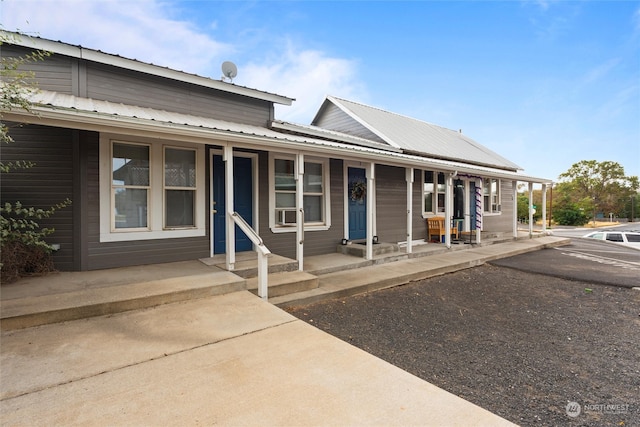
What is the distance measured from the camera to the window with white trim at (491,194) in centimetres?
1293

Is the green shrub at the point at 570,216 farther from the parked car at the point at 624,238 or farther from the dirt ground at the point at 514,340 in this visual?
the dirt ground at the point at 514,340

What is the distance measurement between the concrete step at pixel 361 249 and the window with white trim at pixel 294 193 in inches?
29.9

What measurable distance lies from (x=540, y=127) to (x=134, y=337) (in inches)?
1338

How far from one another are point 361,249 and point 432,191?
4.68 m

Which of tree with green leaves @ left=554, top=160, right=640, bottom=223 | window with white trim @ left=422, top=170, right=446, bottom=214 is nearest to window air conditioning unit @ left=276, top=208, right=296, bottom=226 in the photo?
window with white trim @ left=422, top=170, right=446, bottom=214

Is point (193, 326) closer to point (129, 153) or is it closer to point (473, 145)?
point (129, 153)

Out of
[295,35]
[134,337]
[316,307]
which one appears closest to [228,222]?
[316,307]

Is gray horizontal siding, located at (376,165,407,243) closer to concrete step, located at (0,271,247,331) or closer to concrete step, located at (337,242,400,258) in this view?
concrete step, located at (337,242,400,258)

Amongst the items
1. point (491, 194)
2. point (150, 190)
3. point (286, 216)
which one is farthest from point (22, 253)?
point (491, 194)

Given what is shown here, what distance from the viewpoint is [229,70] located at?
24.2 feet

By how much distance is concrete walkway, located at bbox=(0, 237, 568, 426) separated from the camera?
1.85 m

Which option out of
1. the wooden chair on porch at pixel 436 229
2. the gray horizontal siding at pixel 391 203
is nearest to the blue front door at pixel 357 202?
the gray horizontal siding at pixel 391 203

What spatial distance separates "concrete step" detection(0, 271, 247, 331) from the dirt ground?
131 centimetres

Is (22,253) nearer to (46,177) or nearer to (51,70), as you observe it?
(46,177)
